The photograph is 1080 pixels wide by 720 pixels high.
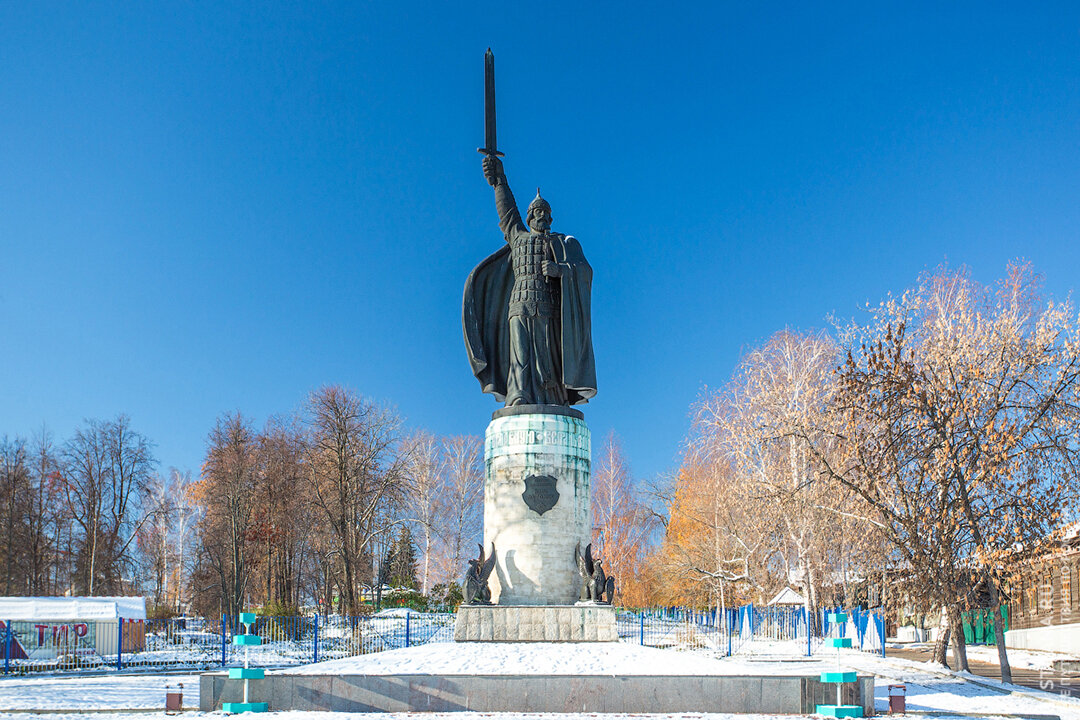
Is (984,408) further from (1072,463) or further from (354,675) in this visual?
(354,675)

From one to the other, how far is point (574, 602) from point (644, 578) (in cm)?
3107

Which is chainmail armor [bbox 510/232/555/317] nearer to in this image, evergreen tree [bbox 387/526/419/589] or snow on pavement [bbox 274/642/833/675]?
snow on pavement [bbox 274/642/833/675]

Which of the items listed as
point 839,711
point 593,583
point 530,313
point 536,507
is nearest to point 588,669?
point 593,583

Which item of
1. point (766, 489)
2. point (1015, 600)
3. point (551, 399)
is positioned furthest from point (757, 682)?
point (766, 489)

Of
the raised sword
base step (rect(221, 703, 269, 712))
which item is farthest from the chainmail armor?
base step (rect(221, 703, 269, 712))

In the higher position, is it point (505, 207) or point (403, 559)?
point (505, 207)

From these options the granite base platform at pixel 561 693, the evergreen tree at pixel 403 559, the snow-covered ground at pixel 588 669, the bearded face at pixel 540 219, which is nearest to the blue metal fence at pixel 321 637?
the snow-covered ground at pixel 588 669

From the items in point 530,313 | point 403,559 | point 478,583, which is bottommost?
point 403,559

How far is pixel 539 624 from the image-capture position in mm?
13828

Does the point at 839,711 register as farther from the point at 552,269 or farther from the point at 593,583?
the point at 552,269

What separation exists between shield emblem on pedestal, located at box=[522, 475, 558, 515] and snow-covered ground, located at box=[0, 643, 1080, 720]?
87.4 inches

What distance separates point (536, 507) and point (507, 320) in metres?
3.79

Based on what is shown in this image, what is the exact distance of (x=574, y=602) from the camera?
14.4 meters

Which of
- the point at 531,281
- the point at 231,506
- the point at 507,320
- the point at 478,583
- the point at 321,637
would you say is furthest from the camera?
the point at 231,506
